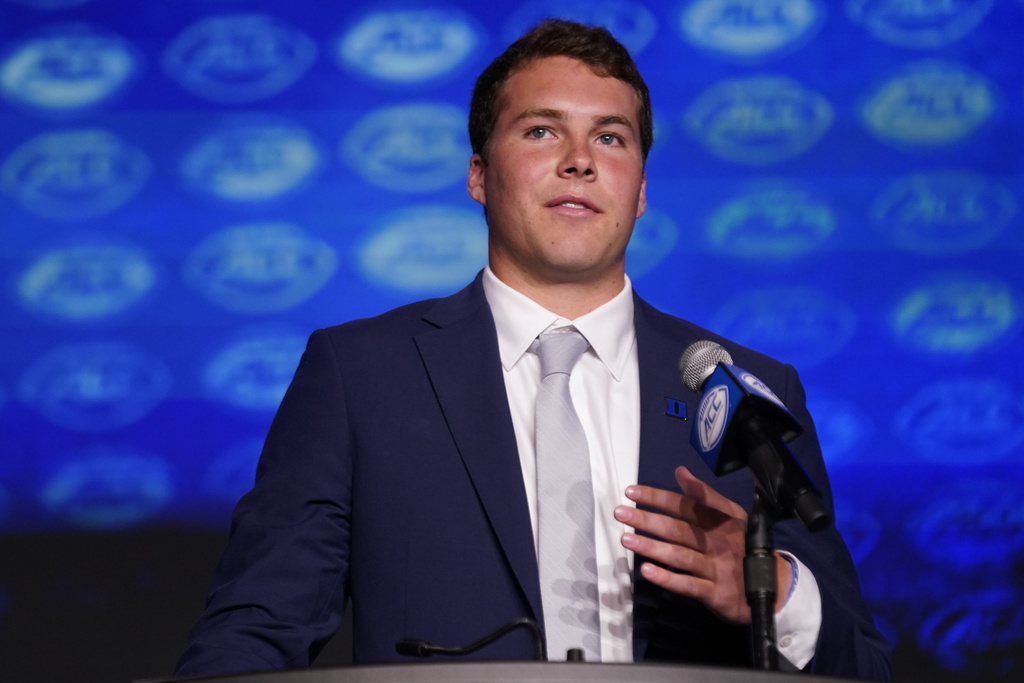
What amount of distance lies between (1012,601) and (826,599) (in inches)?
54.4

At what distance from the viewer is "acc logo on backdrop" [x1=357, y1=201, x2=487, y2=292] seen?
2.81 m

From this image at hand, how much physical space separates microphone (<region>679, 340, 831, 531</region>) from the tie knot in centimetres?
64

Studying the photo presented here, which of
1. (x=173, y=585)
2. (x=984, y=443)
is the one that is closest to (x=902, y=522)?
(x=984, y=443)

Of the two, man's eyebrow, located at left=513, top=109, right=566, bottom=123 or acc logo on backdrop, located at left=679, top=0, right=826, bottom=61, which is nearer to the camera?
man's eyebrow, located at left=513, top=109, right=566, bottom=123

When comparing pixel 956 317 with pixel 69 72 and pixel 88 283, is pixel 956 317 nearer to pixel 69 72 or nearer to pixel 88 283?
pixel 88 283

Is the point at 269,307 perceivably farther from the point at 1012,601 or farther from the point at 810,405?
the point at 1012,601

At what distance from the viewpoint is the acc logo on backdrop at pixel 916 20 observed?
2.90 m

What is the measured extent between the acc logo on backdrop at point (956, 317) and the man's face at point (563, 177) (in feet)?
3.35

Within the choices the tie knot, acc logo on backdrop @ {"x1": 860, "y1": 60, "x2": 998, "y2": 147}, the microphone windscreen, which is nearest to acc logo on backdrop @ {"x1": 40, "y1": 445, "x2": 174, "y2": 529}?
the tie knot

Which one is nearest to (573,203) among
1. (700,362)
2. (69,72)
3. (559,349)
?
(559,349)

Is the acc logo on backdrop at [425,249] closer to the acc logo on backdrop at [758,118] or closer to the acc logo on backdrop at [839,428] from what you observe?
the acc logo on backdrop at [758,118]

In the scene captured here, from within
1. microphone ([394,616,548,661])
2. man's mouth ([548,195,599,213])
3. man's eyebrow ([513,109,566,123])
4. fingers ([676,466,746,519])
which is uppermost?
man's eyebrow ([513,109,566,123])

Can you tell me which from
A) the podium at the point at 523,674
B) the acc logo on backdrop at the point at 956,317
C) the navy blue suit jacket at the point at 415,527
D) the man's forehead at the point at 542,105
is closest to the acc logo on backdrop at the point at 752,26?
the acc logo on backdrop at the point at 956,317

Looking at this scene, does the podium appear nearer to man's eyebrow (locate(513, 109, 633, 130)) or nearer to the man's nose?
the man's nose
